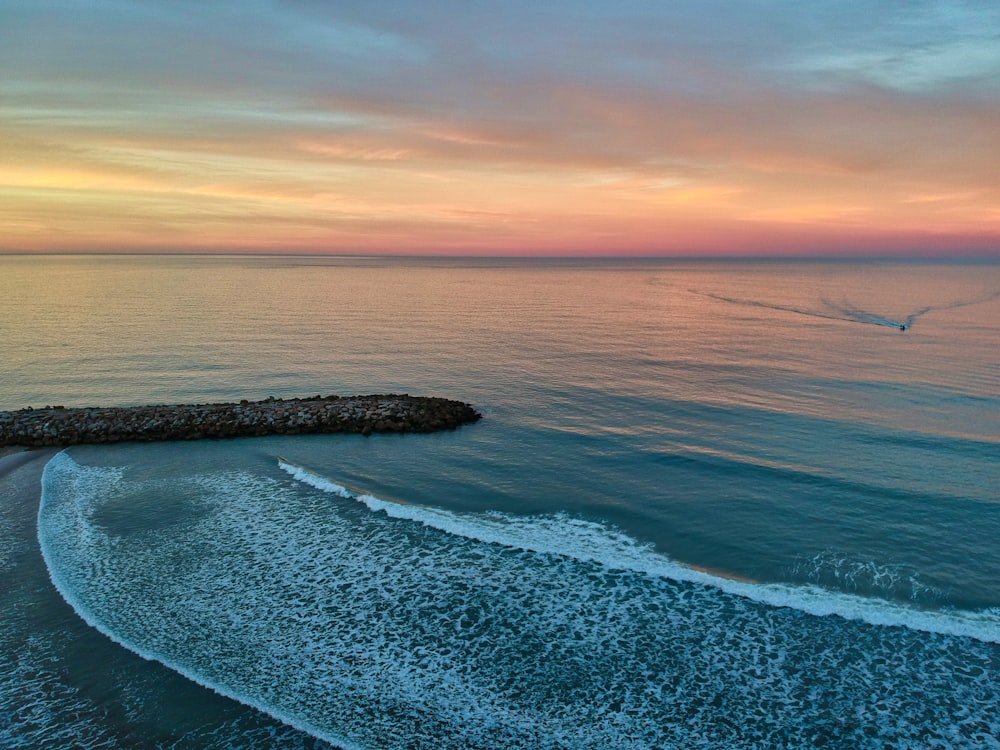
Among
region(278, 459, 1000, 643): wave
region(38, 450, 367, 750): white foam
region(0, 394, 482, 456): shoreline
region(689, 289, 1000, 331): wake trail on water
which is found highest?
region(689, 289, 1000, 331): wake trail on water

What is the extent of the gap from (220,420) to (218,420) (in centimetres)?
9

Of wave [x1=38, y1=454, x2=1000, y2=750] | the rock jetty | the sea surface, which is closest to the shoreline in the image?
the rock jetty

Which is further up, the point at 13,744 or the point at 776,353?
the point at 776,353

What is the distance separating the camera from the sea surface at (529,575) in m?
12.5

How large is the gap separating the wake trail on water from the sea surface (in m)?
35.6

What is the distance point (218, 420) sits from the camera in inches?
1229

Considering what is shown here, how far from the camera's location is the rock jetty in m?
29.9

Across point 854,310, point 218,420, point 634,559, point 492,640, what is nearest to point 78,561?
point 492,640

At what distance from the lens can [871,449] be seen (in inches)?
1107

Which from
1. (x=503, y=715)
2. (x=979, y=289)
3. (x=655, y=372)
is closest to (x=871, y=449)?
(x=655, y=372)

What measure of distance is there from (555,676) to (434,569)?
221 inches

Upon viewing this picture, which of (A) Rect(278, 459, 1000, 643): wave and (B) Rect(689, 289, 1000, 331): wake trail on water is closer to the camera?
(A) Rect(278, 459, 1000, 643): wave

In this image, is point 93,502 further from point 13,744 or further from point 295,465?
point 13,744

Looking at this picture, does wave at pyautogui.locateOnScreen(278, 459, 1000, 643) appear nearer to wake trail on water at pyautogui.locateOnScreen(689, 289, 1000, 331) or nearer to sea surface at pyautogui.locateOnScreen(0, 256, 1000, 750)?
sea surface at pyautogui.locateOnScreen(0, 256, 1000, 750)
